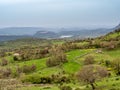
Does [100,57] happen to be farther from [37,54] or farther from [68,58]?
[37,54]

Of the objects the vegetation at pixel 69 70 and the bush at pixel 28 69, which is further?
the bush at pixel 28 69

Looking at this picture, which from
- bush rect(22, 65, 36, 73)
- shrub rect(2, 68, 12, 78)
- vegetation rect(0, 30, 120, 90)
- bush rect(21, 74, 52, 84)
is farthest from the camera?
bush rect(22, 65, 36, 73)

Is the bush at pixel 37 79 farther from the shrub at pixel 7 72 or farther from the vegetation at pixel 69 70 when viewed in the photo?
the shrub at pixel 7 72

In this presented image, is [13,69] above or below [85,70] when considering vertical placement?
below

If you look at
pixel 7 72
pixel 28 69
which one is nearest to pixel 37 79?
pixel 28 69

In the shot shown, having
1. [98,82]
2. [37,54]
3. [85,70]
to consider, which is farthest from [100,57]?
[85,70]

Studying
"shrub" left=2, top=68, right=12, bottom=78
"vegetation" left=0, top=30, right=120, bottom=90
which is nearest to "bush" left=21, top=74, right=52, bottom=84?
"vegetation" left=0, top=30, right=120, bottom=90

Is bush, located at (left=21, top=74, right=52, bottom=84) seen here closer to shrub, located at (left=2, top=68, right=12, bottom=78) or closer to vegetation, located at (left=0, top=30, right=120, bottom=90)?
vegetation, located at (left=0, top=30, right=120, bottom=90)

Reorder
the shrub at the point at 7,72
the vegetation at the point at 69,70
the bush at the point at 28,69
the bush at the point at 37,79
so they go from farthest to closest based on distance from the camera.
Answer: the bush at the point at 28,69, the shrub at the point at 7,72, the bush at the point at 37,79, the vegetation at the point at 69,70

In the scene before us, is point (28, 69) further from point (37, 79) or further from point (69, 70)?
point (37, 79)

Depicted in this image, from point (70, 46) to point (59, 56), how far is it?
32412 millimetres

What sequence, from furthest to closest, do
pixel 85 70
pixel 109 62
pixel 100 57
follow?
pixel 100 57 < pixel 109 62 < pixel 85 70

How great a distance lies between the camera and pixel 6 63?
15988 cm

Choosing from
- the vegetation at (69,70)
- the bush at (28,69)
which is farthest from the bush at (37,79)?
the bush at (28,69)
